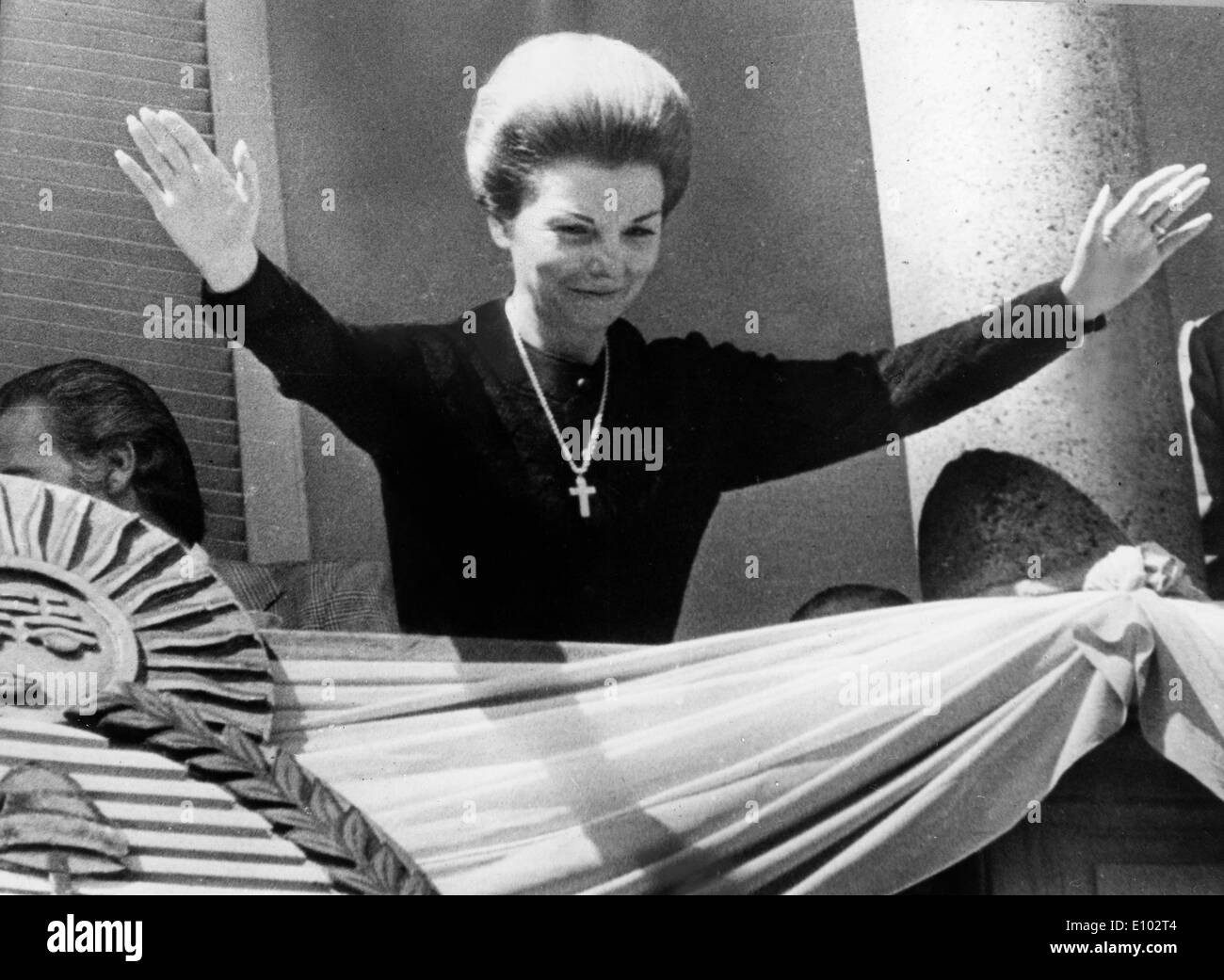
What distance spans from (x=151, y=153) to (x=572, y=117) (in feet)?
3.91

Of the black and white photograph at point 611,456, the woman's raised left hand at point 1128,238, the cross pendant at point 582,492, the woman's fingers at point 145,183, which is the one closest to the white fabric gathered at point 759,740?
the black and white photograph at point 611,456

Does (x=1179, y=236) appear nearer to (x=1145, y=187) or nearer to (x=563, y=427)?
(x=1145, y=187)

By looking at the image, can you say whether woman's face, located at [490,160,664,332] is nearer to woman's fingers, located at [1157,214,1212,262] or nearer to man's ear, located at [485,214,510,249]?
man's ear, located at [485,214,510,249]

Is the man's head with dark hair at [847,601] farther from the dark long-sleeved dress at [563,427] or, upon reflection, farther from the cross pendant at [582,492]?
the cross pendant at [582,492]

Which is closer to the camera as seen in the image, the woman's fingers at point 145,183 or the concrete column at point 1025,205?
the woman's fingers at point 145,183

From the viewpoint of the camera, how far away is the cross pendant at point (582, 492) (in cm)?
727

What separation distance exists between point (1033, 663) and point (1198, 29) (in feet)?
6.95

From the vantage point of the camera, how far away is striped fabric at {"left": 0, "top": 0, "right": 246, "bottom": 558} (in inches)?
286

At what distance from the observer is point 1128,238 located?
24.5ft

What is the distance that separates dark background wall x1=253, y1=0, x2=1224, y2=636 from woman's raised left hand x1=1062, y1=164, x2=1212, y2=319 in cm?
13

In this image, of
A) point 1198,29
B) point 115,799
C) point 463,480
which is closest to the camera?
point 115,799

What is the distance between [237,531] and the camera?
23.6ft
